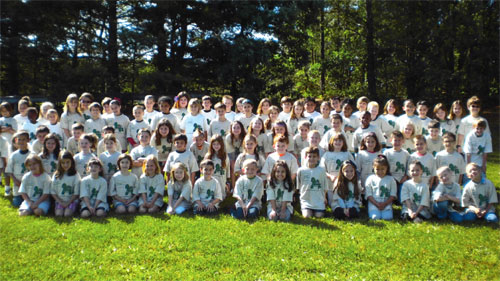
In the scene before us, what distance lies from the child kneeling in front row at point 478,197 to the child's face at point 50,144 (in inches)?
272

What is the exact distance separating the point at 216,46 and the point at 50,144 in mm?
11658

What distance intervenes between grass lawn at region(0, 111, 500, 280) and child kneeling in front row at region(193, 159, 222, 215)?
0.27 m

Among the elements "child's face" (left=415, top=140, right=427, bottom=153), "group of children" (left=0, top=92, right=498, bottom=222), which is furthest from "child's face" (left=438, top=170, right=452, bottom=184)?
"child's face" (left=415, top=140, right=427, bottom=153)

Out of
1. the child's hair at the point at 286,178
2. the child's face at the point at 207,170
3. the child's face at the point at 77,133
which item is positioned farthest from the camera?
the child's face at the point at 77,133

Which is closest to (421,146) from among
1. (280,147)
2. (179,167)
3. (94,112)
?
(280,147)

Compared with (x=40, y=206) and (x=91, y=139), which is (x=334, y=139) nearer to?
(x=91, y=139)

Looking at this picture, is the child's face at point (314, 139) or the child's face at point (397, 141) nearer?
the child's face at point (397, 141)

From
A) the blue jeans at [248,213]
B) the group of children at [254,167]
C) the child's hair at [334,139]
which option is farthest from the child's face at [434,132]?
the blue jeans at [248,213]

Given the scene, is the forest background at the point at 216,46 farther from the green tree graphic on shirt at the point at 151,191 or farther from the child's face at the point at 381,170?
the child's face at the point at 381,170

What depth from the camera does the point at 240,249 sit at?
457cm

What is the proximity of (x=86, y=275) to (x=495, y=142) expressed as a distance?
16.3 metres

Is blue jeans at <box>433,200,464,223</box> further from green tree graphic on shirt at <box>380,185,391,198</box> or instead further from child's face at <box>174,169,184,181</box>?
child's face at <box>174,169,184,181</box>

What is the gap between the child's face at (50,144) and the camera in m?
6.18

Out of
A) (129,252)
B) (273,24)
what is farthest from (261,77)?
(129,252)
